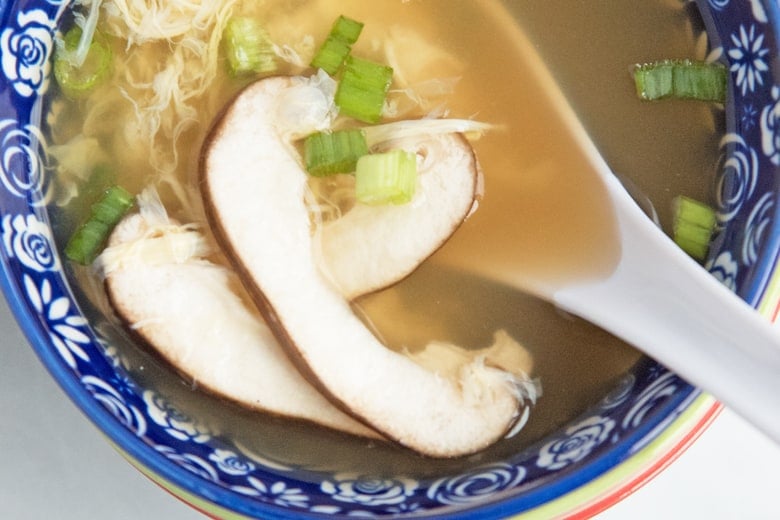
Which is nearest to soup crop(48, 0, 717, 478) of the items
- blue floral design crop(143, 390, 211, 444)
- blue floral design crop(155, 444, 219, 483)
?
blue floral design crop(143, 390, 211, 444)

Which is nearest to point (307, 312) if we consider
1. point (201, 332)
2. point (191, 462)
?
point (201, 332)

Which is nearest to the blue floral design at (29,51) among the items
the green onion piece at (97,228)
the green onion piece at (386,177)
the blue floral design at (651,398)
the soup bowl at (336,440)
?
the soup bowl at (336,440)

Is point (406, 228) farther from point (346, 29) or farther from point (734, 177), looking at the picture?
point (734, 177)

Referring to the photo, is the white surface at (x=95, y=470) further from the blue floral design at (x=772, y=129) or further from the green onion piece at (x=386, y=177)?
the green onion piece at (x=386, y=177)

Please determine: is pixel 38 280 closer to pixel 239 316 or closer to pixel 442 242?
pixel 239 316

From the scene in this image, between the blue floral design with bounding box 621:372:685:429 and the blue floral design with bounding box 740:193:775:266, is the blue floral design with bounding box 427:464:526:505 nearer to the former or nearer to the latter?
the blue floral design with bounding box 621:372:685:429

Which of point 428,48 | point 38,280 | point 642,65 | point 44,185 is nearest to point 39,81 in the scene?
point 44,185
